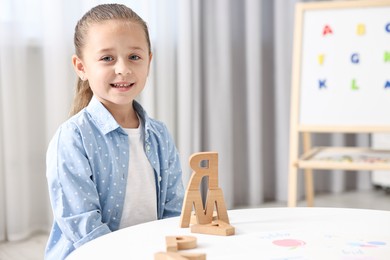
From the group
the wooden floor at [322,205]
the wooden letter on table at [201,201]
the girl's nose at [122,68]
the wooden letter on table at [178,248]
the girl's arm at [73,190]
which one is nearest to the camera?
the wooden letter on table at [178,248]

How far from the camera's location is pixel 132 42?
132 cm

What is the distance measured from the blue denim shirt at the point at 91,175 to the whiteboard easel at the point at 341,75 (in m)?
1.20

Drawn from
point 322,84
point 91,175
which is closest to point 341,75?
point 322,84

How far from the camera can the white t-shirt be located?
4.35 feet

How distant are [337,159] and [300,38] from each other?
53cm

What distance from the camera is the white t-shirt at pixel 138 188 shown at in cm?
133

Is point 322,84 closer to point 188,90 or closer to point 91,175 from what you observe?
point 188,90

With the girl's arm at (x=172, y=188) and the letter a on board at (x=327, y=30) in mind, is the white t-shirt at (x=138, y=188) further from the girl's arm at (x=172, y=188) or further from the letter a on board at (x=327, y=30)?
the letter a on board at (x=327, y=30)

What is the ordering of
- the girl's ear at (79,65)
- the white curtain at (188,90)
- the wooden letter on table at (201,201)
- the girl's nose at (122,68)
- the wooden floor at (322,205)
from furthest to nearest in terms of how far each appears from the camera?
the white curtain at (188,90)
the wooden floor at (322,205)
the girl's ear at (79,65)
the girl's nose at (122,68)
the wooden letter on table at (201,201)

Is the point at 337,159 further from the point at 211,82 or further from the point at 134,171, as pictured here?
the point at 134,171

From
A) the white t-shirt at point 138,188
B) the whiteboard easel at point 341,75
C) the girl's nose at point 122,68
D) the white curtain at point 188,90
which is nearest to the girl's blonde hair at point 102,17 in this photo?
the girl's nose at point 122,68

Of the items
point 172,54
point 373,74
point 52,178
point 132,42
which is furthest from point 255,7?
point 52,178

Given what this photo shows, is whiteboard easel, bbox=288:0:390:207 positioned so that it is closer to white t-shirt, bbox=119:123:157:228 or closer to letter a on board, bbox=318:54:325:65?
letter a on board, bbox=318:54:325:65

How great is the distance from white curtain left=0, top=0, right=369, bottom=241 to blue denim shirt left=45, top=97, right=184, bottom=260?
1.18 m
